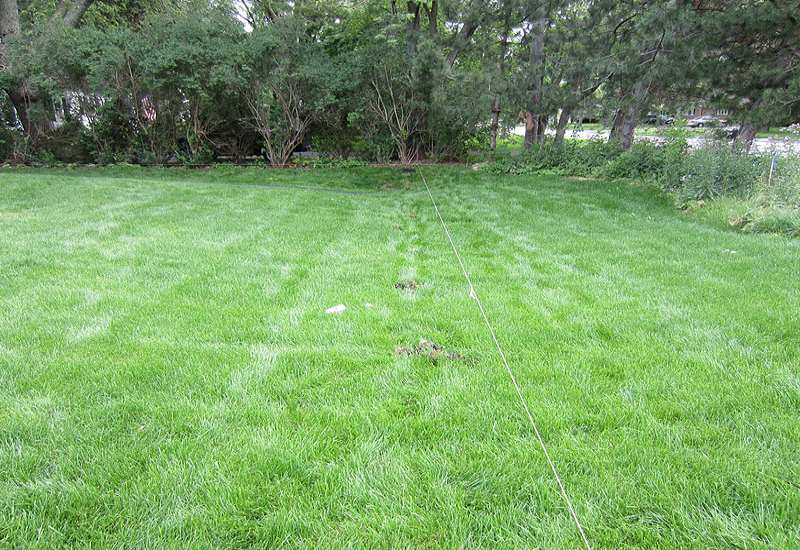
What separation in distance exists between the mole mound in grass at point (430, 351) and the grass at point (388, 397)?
0.06ft

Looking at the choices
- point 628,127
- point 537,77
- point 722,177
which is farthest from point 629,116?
point 722,177

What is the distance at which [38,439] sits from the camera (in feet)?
5.81

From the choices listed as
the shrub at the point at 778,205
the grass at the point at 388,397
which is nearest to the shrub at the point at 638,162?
the shrub at the point at 778,205

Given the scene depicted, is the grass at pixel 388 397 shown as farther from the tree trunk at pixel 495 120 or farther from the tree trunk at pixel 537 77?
the tree trunk at pixel 495 120

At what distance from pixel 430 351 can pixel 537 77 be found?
8.35 m

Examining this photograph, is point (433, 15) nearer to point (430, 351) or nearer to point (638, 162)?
point (638, 162)

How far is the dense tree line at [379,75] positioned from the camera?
8094 millimetres

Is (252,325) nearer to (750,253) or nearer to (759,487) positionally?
(759,487)

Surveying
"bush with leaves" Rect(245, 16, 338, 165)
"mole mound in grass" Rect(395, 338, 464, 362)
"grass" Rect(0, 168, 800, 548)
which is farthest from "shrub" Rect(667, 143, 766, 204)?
"bush with leaves" Rect(245, 16, 338, 165)

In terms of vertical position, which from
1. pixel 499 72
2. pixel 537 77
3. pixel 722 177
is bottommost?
pixel 722 177

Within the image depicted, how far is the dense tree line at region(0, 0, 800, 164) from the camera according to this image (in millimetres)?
8094

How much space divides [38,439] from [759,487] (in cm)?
252

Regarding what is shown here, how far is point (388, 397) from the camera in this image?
6.86ft

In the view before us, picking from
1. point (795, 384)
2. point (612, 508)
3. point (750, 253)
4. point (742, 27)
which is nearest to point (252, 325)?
point (612, 508)
